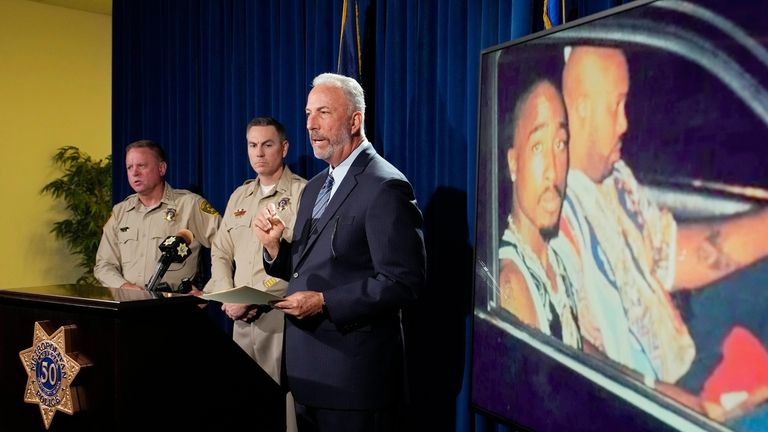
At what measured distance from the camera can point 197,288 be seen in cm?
384

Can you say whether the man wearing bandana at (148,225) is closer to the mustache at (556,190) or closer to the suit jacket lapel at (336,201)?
the suit jacket lapel at (336,201)

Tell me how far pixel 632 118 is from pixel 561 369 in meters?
0.63

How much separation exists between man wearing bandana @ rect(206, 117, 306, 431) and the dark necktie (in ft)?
2.59

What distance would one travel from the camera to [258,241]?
329 centimetres

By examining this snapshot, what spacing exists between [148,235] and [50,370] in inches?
82.1

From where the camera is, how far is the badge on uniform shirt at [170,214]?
12.4ft

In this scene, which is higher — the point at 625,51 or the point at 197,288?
the point at 625,51

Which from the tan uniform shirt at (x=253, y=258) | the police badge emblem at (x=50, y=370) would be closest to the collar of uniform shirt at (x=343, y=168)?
the tan uniform shirt at (x=253, y=258)

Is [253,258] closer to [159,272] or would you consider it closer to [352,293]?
[159,272]

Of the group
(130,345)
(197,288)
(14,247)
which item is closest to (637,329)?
(130,345)

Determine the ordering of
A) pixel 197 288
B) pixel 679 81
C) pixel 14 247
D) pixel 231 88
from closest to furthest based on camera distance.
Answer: pixel 679 81, pixel 197 288, pixel 231 88, pixel 14 247

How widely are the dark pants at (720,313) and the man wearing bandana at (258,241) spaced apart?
194cm

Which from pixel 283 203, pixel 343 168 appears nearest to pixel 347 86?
pixel 343 168

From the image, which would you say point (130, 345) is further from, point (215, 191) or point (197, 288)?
point (215, 191)
